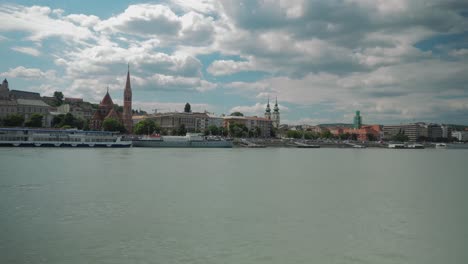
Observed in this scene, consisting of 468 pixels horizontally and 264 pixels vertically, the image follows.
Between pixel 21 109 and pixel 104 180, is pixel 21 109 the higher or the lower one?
the higher one

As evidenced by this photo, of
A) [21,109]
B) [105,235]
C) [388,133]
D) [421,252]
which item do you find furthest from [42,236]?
[388,133]

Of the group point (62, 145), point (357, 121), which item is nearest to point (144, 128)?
point (62, 145)

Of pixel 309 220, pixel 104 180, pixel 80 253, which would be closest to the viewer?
pixel 80 253

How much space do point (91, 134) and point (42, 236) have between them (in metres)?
60.2

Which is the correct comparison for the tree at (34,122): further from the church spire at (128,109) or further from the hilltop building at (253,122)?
the hilltop building at (253,122)

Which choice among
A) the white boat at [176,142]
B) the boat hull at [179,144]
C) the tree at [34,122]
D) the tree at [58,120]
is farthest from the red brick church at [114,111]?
the boat hull at [179,144]

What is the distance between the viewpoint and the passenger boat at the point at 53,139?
5841cm

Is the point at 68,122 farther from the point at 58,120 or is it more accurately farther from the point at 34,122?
the point at 34,122

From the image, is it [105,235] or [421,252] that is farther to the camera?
[105,235]

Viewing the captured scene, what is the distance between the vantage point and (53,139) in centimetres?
6103

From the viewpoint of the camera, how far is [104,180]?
20.3 metres

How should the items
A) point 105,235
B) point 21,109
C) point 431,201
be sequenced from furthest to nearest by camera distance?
point 21,109 → point 431,201 → point 105,235

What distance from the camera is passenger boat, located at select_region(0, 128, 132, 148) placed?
58.4 meters

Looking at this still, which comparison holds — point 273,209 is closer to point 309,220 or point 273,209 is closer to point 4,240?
point 309,220
